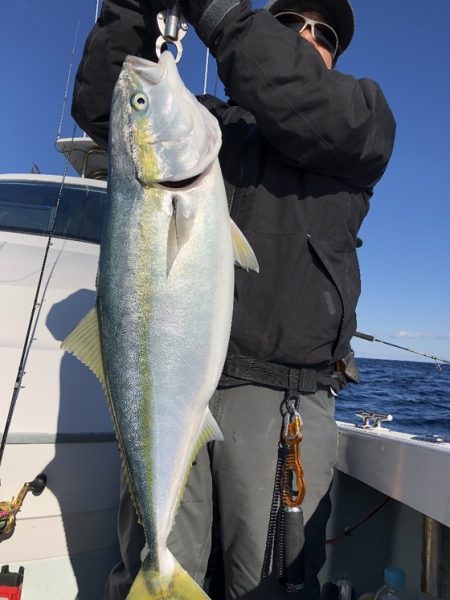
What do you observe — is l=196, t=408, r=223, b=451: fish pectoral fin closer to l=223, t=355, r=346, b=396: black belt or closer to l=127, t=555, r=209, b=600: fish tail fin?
l=223, t=355, r=346, b=396: black belt

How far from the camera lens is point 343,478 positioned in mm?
3469

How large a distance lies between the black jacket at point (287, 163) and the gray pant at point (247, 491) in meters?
0.24

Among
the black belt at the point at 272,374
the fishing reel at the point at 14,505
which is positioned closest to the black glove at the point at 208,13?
the black belt at the point at 272,374

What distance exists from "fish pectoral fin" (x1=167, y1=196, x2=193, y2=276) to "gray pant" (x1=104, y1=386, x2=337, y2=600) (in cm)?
70

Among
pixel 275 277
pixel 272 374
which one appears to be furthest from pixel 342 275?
pixel 272 374

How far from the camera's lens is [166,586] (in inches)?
66.7

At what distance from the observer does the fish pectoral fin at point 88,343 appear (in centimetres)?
181

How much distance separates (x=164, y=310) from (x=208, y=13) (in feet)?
3.71

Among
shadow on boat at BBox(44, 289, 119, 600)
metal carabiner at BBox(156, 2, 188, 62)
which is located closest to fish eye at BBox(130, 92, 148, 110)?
metal carabiner at BBox(156, 2, 188, 62)

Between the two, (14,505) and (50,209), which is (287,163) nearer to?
(14,505)

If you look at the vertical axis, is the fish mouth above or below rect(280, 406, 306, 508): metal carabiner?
above

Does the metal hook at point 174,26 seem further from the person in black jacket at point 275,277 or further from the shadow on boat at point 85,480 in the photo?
the shadow on boat at point 85,480

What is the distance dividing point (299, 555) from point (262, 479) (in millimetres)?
315

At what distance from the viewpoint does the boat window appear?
414cm
